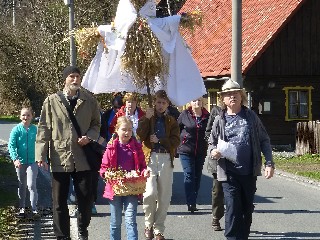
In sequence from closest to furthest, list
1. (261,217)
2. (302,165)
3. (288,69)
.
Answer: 1. (261,217)
2. (302,165)
3. (288,69)

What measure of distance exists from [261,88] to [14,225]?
62.8ft

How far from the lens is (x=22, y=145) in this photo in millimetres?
11734

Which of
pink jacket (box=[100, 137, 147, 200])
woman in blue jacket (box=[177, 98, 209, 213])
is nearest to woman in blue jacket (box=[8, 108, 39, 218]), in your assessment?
woman in blue jacket (box=[177, 98, 209, 213])

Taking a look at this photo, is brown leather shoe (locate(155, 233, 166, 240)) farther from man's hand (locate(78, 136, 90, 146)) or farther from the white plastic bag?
the white plastic bag

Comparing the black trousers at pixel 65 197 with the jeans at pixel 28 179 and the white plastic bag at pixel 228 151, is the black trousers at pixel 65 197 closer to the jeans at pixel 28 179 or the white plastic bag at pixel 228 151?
the white plastic bag at pixel 228 151

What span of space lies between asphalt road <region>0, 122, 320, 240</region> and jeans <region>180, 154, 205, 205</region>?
26cm

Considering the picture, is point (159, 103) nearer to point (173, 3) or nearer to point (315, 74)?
point (315, 74)

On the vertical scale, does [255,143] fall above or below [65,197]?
above

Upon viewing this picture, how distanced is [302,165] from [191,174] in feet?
31.1

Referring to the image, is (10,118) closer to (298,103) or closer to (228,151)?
(298,103)

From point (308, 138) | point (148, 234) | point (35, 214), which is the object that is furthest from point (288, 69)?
point (148, 234)

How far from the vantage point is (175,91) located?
32.4 feet

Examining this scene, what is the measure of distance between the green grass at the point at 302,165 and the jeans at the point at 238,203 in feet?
29.1

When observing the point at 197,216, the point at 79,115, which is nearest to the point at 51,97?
the point at 79,115
